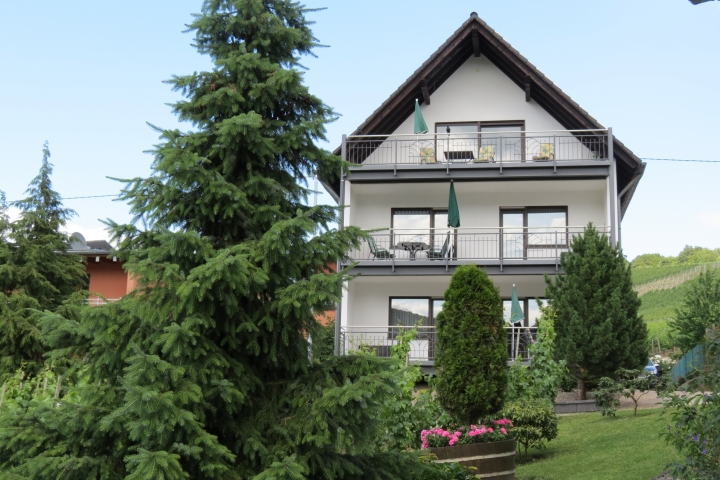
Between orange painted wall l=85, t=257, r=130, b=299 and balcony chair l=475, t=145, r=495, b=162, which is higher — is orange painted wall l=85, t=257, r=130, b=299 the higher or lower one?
the lower one

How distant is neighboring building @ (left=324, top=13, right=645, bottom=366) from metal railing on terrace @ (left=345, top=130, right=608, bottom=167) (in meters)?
0.04

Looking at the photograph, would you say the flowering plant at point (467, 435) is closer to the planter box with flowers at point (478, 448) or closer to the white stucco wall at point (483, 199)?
the planter box with flowers at point (478, 448)

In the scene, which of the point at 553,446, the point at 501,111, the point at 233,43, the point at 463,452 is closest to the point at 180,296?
→ the point at 233,43

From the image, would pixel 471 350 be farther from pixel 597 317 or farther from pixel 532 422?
pixel 597 317

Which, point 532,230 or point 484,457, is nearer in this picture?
point 484,457

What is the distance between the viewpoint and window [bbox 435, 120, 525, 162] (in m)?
21.9

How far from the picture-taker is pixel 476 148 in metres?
22.3

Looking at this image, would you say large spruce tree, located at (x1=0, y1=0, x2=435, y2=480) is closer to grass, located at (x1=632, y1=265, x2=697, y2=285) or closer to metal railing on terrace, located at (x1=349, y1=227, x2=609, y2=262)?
metal railing on terrace, located at (x1=349, y1=227, x2=609, y2=262)

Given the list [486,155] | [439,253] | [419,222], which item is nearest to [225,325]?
[439,253]

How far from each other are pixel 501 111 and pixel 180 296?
17915mm

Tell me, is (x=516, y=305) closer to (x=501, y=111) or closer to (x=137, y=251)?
(x=501, y=111)

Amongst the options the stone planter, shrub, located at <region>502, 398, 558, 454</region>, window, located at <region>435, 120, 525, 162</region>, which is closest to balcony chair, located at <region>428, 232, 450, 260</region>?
window, located at <region>435, 120, 525, 162</region>

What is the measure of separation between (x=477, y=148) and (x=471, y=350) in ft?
37.3

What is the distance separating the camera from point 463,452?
9.89m
